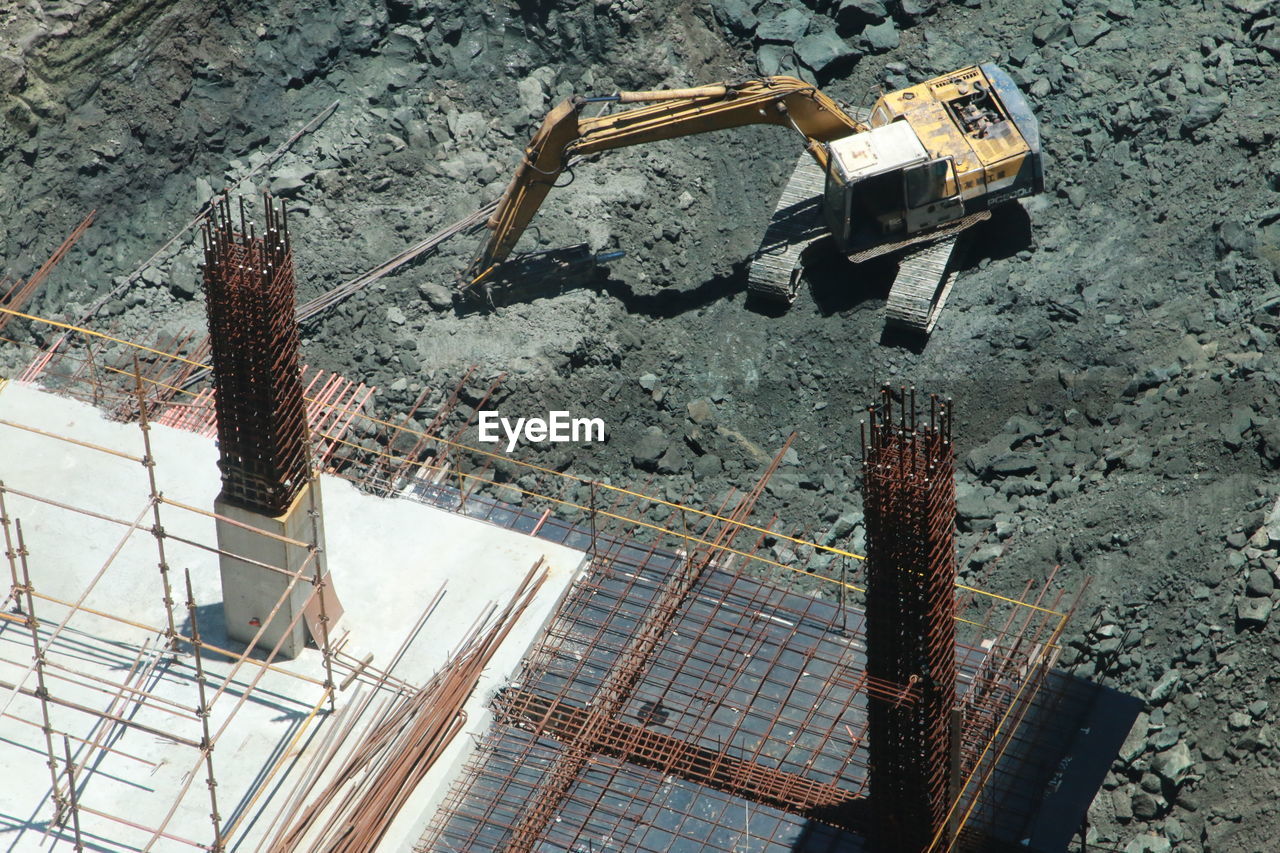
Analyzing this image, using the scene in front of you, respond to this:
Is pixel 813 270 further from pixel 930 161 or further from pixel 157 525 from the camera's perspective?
pixel 157 525

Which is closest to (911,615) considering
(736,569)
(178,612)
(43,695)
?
(736,569)

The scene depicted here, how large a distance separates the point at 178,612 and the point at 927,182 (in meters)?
13.3

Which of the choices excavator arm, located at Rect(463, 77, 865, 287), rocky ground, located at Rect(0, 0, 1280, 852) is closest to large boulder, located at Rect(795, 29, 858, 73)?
rocky ground, located at Rect(0, 0, 1280, 852)

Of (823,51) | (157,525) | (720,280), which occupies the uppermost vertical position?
(823,51)

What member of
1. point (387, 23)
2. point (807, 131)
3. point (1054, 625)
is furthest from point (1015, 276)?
point (387, 23)

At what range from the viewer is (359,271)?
30.3 meters

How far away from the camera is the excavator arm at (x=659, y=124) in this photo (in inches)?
1106

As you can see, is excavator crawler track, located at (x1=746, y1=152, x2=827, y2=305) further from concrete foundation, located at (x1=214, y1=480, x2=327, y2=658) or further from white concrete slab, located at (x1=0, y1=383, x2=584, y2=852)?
concrete foundation, located at (x1=214, y1=480, x2=327, y2=658)

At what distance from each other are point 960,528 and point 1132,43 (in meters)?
10.9

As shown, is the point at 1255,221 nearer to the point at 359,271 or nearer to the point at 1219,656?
A: the point at 1219,656

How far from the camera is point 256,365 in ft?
60.1

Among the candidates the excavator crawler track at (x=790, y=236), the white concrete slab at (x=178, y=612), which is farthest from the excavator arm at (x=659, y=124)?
the white concrete slab at (x=178, y=612)

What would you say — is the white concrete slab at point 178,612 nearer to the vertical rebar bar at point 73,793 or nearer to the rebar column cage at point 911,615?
the vertical rebar bar at point 73,793

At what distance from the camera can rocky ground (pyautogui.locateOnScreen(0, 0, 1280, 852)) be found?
76.1 feet
